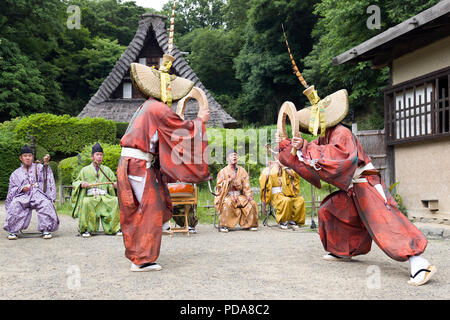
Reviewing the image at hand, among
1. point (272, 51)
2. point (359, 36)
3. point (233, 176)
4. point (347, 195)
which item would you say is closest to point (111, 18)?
point (272, 51)

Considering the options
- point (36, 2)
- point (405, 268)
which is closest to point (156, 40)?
point (36, 2)

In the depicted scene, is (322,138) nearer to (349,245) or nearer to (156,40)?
(349,245)

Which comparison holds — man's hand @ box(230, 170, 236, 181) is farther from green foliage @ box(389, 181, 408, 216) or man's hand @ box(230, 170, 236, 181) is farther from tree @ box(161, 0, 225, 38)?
tree @ box(161, 0, 225, 38)

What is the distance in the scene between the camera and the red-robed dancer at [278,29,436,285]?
4375 mm

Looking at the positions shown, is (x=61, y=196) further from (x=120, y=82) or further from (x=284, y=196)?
(x=284, y=196)

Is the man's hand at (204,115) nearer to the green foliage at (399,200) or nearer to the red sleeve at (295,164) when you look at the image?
the red sleeve at (295,164)

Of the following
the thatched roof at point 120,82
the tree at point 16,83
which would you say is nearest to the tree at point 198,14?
the tree at point 16,83

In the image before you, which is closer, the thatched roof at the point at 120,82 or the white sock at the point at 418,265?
the white sock at the point at 418,265

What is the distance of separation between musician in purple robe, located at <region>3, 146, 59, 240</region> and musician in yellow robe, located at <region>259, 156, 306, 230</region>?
436 centimetres

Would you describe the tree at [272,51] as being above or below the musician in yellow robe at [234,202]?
above

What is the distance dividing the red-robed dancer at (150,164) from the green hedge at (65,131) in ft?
44.0

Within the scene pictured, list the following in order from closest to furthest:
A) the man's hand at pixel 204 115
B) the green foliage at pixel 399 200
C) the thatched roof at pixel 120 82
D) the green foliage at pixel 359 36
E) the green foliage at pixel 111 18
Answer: the man's hand at pixel 204 115
the green foliage at pixel 399 200
the green foliage at pixel 359 36
the thatched roof at pixel 120 82
the green foliage at pixel 111 18

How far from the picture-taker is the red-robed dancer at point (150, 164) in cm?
483

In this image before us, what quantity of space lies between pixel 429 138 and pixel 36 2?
22297mm
